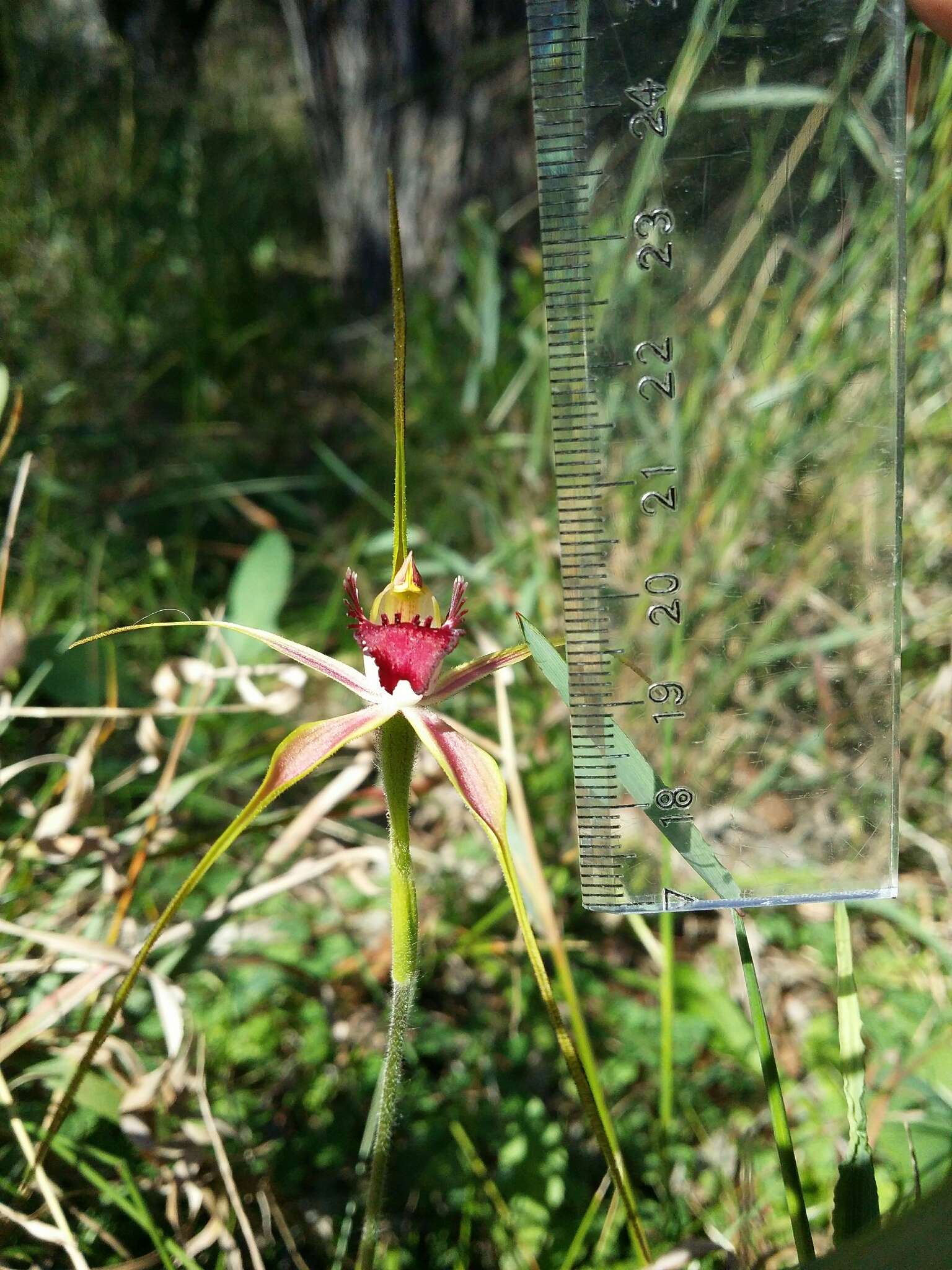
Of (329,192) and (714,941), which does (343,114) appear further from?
(714,941)

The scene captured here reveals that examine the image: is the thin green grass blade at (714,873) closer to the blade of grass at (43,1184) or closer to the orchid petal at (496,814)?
the orchid petal at (496,814)

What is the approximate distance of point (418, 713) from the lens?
527mm

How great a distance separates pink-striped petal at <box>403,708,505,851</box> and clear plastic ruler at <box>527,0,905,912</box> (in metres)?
0.09

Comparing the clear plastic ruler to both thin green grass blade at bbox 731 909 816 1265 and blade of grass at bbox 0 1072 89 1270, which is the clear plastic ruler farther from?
blade of grass at bbox 0 1072 89 1270

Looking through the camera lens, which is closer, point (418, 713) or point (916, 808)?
point (418, 713)

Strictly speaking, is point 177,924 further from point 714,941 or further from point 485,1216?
point 714,941

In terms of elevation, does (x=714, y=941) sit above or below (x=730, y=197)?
below

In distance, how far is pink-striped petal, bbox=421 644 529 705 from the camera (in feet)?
1.77

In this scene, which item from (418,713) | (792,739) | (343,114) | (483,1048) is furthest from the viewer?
(343,114)

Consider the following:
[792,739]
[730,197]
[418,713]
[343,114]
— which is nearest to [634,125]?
[730,197]

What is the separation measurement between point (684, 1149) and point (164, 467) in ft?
4.05

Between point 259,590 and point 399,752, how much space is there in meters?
0.60

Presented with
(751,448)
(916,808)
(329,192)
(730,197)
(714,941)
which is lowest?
(714,941)

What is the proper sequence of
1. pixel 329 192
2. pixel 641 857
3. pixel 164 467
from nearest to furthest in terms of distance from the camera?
1. pixel 641 857
2. pixel 164 467
3. pixel 329 192
